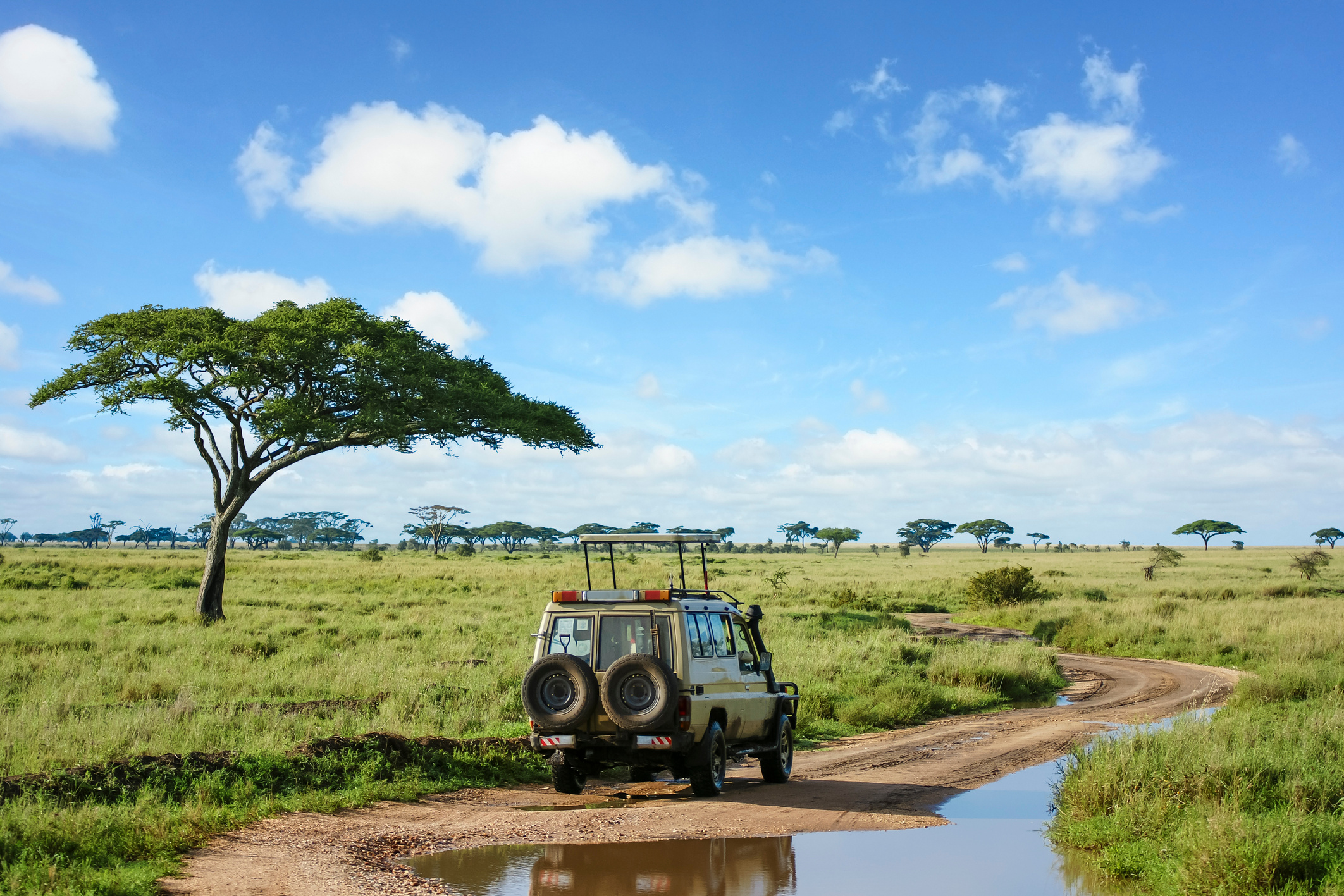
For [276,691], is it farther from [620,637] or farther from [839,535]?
[839,535]

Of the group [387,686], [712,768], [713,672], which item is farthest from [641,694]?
[387,686]

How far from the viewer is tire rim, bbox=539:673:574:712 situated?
995 centimetres

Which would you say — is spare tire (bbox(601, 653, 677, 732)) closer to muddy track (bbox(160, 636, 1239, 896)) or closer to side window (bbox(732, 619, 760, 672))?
muddy track (bbox(160, 636, 1239, 896))

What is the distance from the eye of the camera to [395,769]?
10914 millimetres

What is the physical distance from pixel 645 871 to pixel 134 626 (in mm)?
21292

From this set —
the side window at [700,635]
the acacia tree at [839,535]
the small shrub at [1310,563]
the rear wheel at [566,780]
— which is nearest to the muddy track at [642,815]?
the rear wheel at [566,780]

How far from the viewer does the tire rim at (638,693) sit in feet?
31.7

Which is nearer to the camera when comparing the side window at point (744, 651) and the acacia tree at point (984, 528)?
the side window at point (744, 651)

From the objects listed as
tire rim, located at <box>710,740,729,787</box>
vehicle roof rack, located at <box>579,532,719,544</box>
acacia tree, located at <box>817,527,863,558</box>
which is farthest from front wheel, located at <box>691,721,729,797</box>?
acacia tree, located at <box>817,527,863,558</box>

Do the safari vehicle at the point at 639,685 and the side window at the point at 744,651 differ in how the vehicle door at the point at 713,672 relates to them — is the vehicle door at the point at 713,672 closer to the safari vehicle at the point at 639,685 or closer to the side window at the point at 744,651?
the safari vehicle at the point at 639,685

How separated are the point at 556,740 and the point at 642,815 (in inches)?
44.8

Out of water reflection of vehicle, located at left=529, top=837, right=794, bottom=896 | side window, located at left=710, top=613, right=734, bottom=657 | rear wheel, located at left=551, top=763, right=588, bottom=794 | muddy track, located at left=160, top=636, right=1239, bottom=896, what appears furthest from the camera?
side window, located at left=710, top=613, right=734, bottom=657

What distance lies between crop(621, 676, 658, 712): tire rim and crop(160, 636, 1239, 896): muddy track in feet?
3.33

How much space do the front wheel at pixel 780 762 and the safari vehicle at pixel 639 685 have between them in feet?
1.52
